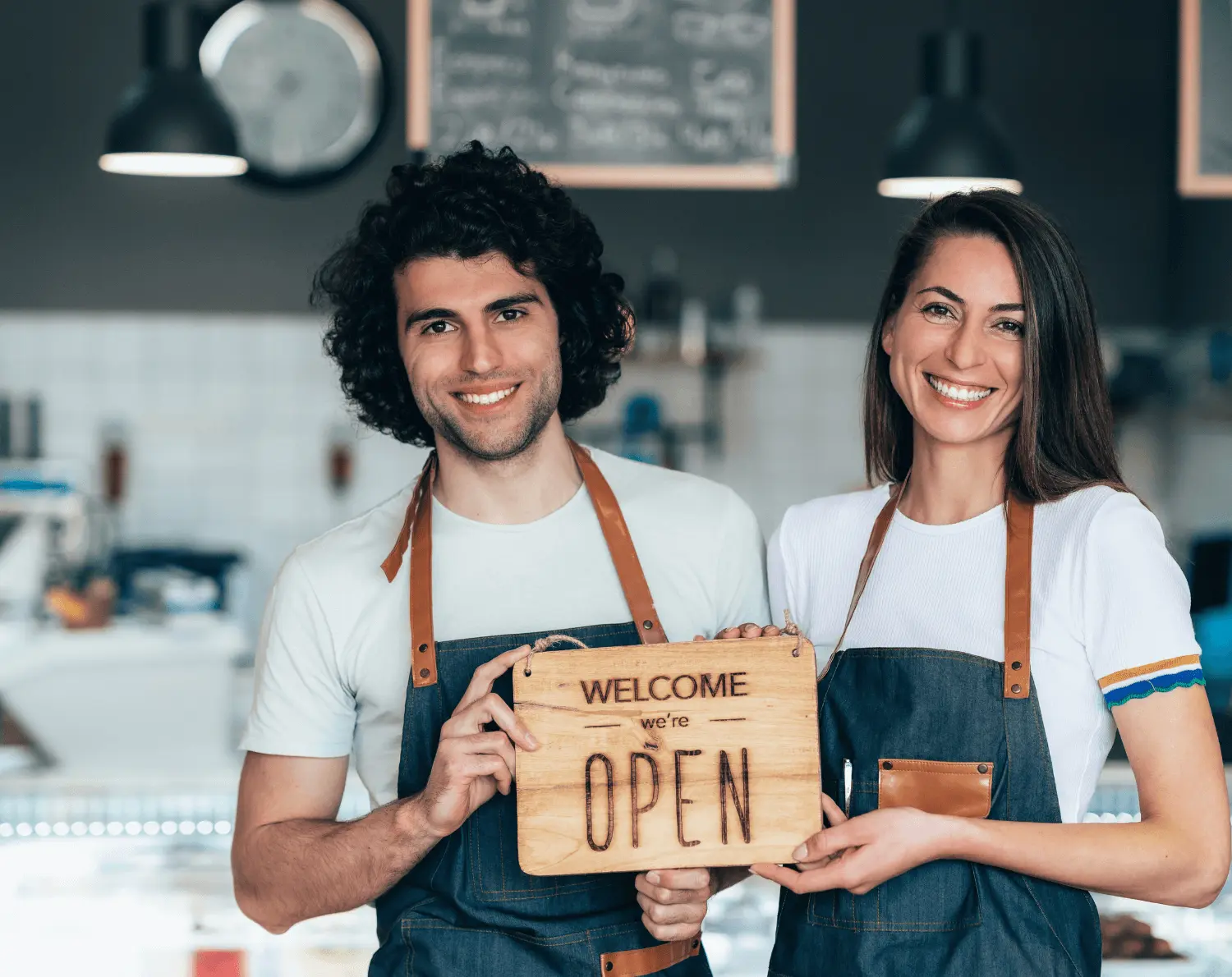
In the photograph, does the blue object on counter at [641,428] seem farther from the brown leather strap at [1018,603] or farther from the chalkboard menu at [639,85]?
the brown leather strap at [1018,603]

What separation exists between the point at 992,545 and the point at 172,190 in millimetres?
4190

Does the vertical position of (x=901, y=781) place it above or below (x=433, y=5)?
below

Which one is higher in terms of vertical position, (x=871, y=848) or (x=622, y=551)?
(x=622, y=551)

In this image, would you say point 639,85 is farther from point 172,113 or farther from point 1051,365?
point 1051,365

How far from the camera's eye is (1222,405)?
4.84 metres

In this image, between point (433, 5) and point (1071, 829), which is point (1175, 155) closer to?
point (433, 5)

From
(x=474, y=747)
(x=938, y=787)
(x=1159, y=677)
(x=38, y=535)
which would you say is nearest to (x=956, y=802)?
(x=938, y=787)

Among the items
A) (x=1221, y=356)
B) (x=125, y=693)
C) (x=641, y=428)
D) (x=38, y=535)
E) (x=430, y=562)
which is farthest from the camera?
(x=641, y=428)

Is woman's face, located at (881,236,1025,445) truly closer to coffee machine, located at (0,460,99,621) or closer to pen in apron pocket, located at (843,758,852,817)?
pen in apron pocket, located at (843,758,852,817)

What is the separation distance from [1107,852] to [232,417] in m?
4.25

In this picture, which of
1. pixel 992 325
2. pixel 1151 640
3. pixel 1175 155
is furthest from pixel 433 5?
pixel 1151 640

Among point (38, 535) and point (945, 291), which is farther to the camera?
point (38, 535)

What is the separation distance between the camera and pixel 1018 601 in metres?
1.52

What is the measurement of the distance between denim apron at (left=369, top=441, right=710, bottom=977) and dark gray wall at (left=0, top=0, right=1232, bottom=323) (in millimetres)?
3703
